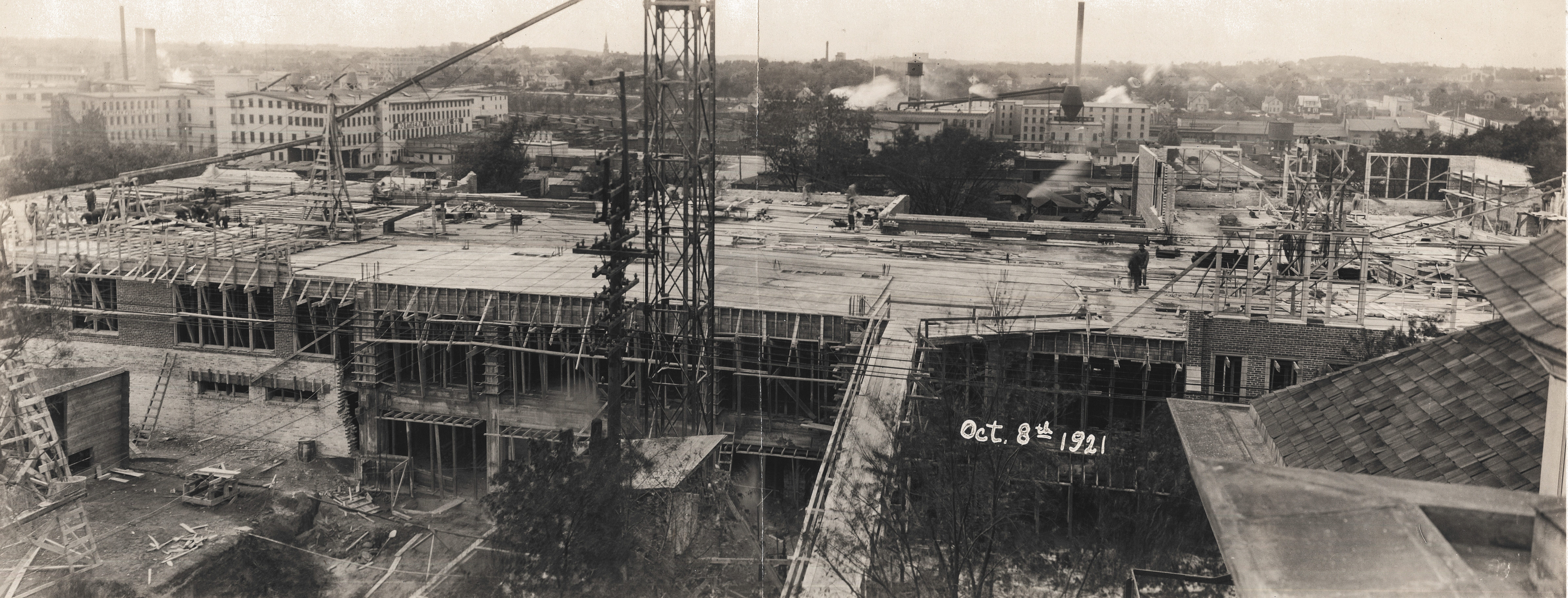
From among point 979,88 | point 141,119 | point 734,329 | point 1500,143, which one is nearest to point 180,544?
point 734,329

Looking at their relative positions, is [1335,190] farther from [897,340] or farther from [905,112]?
[905,112]

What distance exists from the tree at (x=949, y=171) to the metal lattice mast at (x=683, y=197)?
29069 mm

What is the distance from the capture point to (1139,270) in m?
28.7

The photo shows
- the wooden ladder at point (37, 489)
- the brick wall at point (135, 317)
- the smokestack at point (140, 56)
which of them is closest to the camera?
the wooden ladder at point (37, 489)

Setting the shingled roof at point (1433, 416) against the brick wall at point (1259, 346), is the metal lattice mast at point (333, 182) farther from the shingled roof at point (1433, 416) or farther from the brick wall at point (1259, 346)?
the shingled roof at point (1433, 416)

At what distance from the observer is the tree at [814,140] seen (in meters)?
64.2

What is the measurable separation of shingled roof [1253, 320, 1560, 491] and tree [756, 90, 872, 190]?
176 feet

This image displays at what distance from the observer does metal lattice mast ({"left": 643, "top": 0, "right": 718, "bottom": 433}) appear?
22391 millimetres

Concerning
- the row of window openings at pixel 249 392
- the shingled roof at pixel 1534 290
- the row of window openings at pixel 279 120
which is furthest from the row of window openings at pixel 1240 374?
the row of window openings at pixel 279 120

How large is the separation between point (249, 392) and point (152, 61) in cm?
4266

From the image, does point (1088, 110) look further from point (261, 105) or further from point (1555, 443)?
point (1555, 443)

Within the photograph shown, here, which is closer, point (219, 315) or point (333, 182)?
point (219, 315)

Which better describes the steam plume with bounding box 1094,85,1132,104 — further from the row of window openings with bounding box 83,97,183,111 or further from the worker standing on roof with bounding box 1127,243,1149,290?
the row of window openings with bounding box 83,97,183,111

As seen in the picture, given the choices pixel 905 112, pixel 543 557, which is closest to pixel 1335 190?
pixel 543 557
